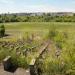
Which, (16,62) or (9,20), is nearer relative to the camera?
(16,62)

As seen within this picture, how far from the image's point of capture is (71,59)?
17.0 meters

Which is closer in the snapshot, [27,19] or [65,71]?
[65,71]

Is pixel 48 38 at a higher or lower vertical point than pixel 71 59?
lower

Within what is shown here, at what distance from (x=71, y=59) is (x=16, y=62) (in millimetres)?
4383

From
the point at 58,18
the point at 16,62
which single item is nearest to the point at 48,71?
the point at 16,62

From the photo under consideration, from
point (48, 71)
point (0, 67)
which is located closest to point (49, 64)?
point (48, 71)

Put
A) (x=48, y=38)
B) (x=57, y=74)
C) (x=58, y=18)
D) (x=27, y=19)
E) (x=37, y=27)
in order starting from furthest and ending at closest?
(x=27, y=19), (x=58, y=18), (x=37, y=27), (x=48, y=38), (x=57, y=74)

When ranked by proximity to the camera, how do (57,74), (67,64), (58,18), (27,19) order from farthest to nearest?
(27,19)
(58,18)
(67,64)
(57,74)

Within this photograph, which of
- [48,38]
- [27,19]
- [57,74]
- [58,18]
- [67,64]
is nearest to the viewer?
[57,74]

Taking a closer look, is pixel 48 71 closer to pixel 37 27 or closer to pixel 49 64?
pixel 49 64

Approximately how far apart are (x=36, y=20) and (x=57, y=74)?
267ft

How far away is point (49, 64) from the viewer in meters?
16.0

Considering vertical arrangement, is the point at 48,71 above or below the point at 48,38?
above

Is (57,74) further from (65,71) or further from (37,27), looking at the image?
(37,27)
